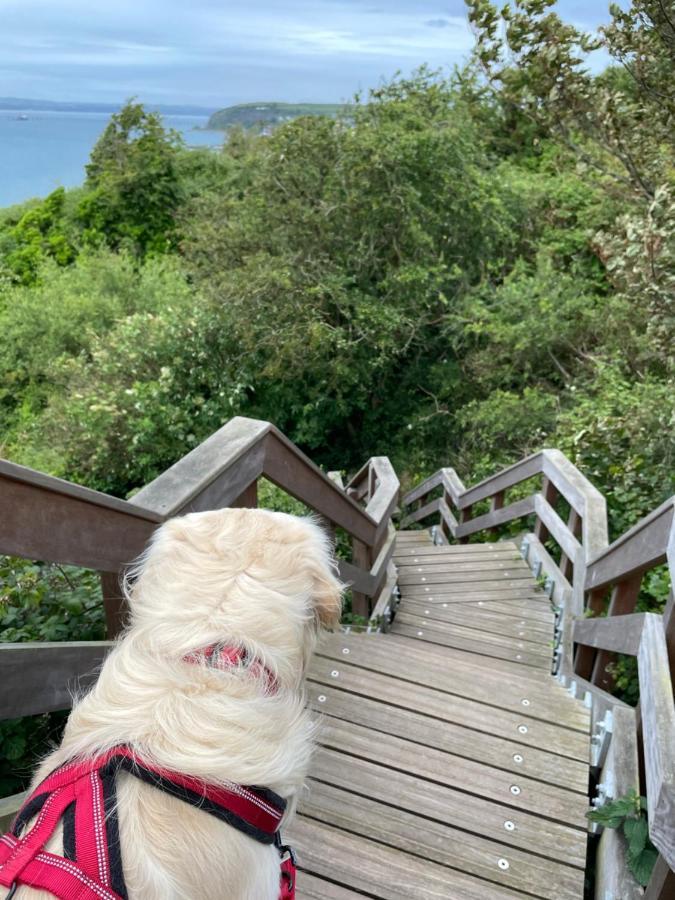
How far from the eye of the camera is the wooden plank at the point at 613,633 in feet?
7.94

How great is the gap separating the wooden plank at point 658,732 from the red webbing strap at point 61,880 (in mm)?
1087

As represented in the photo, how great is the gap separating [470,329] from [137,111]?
53.1 ft

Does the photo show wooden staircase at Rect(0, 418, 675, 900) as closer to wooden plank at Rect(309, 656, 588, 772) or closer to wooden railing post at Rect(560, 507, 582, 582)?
wooden plank at Rect(309, 656, 588, 772)

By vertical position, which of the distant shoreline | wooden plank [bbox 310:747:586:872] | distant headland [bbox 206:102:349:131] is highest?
the distant shoreline

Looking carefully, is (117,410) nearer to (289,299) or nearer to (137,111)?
(289,299)

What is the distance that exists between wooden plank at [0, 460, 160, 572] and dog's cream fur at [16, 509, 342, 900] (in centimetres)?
16

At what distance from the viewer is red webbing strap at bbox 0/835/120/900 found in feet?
3.09

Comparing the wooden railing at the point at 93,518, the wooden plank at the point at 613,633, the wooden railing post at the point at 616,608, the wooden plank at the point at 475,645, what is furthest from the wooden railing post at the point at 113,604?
the wooden plank at the point at 475,645

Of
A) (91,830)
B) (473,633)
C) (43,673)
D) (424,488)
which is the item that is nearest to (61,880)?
(91,830)

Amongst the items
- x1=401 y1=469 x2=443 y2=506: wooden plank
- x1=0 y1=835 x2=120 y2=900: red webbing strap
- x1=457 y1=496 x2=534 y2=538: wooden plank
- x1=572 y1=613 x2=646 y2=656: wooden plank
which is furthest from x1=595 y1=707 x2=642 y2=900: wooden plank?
x1=401 y1=469 x2=443 y2=506: wooden plank

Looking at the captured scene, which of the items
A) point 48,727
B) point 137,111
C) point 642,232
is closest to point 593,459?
point 642,232

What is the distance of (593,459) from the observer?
18.3 ft

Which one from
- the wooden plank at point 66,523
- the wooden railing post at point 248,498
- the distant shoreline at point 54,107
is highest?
the distant shoreline at point 54,107

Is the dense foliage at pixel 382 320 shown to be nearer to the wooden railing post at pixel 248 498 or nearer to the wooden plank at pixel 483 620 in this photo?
the wooden plank at pixel 483 620
